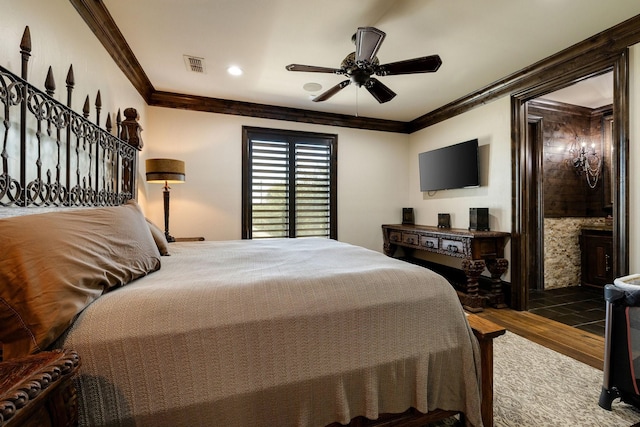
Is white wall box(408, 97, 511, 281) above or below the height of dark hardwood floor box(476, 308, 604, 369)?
above

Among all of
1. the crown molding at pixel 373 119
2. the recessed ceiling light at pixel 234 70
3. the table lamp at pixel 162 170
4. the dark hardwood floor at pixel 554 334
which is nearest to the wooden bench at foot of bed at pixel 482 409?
the dark hardwood floor at pixel 554 334

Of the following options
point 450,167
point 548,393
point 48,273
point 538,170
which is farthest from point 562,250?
point 48,273

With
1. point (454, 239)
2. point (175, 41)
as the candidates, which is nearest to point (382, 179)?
point (454, 239)

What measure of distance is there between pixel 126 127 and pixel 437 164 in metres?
3.89

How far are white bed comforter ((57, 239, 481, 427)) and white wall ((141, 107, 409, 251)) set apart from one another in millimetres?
2576

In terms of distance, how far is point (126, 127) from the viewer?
2.64 metres

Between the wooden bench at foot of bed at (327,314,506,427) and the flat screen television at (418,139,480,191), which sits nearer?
the wooden bench at foot of bed at (327,314,506,427)

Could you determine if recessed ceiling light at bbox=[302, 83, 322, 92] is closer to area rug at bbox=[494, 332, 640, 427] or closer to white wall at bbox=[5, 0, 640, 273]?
white wall at bbox=[5, 0, 640, 273]

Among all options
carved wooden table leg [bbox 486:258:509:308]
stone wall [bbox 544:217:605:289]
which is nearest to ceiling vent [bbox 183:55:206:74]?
carved wooden table leg [bbox 486:258:509:308]

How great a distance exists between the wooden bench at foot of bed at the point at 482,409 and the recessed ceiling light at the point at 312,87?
2.99 metres

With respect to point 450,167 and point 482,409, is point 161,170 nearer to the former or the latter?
point 482,409

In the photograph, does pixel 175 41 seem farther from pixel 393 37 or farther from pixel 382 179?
pixel 382 179

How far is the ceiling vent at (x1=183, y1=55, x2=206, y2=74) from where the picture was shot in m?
2.86

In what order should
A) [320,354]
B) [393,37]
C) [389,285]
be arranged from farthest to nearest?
[393,37], [389,285], [320,354]
